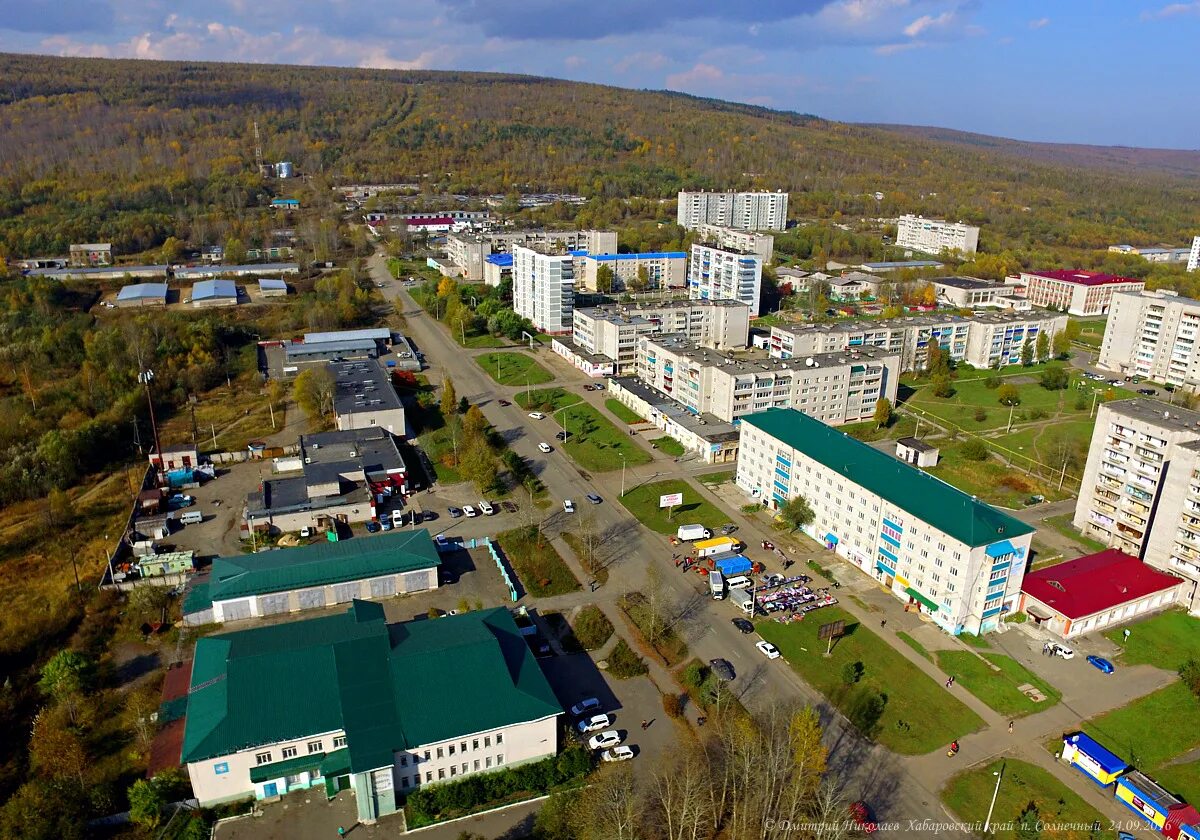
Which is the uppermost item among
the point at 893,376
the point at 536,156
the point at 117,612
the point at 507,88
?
the point at 507,88

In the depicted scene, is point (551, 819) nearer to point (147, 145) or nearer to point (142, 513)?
point (142, 513)

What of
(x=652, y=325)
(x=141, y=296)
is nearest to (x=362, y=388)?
(x=652, y=325)

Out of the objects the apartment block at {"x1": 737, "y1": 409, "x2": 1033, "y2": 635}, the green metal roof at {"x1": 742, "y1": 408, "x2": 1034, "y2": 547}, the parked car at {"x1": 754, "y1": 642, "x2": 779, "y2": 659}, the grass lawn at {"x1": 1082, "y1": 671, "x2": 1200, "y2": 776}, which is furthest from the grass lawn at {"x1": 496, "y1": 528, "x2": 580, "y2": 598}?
the grass lawn at {"x1": 1082, "y1": 671, "x2": 1200, "y2": 776}

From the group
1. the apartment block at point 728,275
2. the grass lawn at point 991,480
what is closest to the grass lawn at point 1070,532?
the grass lawn at point 991,480

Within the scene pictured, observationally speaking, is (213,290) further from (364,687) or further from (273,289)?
(364,687)

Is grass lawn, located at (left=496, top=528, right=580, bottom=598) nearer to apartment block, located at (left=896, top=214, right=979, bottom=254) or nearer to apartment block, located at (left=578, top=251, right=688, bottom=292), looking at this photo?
apartment block, located at (left=578, top=251, right=688, bottom=292)

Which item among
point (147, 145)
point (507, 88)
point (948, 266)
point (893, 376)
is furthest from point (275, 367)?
point (507, 88)
